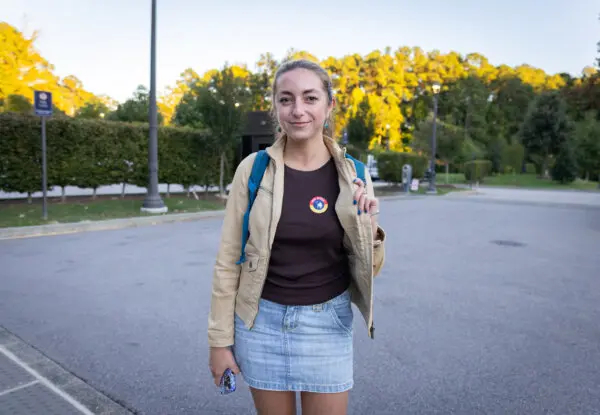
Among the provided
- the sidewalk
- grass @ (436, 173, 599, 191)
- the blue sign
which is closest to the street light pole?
the blue sign

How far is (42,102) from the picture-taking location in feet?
36.6

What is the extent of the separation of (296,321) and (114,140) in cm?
1657

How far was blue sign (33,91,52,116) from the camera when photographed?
11055mm

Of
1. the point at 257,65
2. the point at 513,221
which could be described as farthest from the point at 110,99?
the point at 513,221

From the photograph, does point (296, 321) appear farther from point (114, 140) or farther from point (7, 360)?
point (114, 140)

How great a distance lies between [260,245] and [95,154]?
16.2 meters

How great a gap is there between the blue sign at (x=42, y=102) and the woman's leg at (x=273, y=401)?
11.2 m

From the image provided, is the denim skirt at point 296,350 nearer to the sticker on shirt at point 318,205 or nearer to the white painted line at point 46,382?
the sticker on shirt at point 318,205

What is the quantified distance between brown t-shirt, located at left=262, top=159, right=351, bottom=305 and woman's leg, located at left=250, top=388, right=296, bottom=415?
1.19 feet

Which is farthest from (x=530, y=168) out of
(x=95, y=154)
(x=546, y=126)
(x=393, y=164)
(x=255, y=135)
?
(x=95, y=154)

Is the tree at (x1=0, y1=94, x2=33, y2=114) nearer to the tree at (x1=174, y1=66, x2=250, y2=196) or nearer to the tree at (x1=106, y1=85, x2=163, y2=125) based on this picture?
the tree at (x1=106, y1=85, x2=163, y2=125)

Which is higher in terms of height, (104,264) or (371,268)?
(371,268)

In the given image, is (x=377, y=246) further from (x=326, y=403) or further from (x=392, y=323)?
(x=392, y=323)

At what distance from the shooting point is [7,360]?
12.6 feet
